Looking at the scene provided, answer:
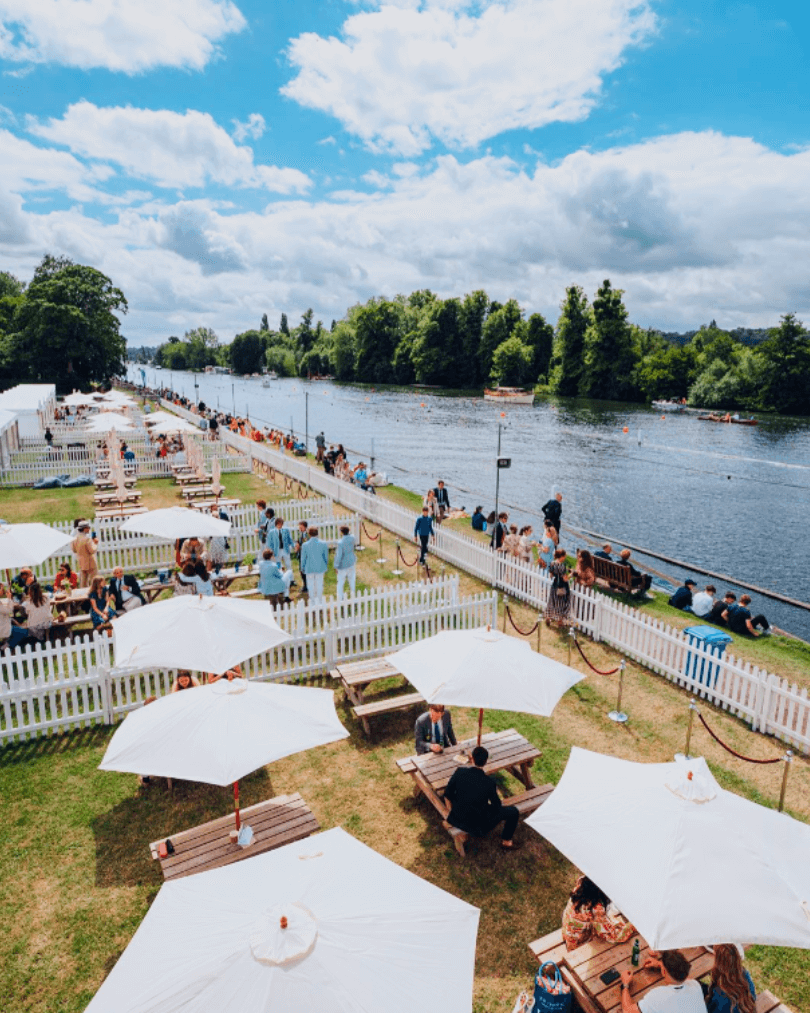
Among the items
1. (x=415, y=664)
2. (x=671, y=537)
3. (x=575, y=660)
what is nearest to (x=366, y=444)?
(x=671, y=537)

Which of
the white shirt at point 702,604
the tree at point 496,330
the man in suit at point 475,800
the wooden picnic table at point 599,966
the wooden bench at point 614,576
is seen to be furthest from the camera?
the tree at point 496,330

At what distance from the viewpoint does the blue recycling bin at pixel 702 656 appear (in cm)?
1002

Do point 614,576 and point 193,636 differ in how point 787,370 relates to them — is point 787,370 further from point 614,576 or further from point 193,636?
point 193,636

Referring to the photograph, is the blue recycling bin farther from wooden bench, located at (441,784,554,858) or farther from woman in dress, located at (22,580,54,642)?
woman in dress, located at (22,580,54,642)

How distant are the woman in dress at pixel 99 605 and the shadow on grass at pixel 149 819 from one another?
4.39 metres

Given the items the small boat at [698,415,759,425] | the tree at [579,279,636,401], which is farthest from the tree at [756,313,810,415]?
the tree at [579,279,636,401]

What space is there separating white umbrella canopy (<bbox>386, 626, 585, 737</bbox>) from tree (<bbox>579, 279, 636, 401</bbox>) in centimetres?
9532

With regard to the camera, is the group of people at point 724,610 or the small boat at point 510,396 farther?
the small boat at point 510,396

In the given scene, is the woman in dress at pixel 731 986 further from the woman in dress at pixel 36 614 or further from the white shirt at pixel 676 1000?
the woman in dress at pixel 36 614

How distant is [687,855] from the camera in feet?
13.5

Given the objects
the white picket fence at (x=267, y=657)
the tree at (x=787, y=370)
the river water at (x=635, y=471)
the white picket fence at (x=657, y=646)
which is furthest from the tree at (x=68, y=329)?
the tree at (x=787, y=370)

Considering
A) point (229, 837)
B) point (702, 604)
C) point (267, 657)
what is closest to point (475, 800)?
point (229, 837)

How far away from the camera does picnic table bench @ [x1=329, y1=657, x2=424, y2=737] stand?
9078mm

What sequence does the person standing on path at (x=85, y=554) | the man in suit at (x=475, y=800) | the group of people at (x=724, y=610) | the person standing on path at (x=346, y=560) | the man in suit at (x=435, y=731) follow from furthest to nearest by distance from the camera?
the group of people at (x=724, y=610) < the person standing on path at (x=346, y=560) < the person standing on path at (x=85, y=554) < the man in suit at (x=435, y=731) < the man in suit at (x=475, y=800)
